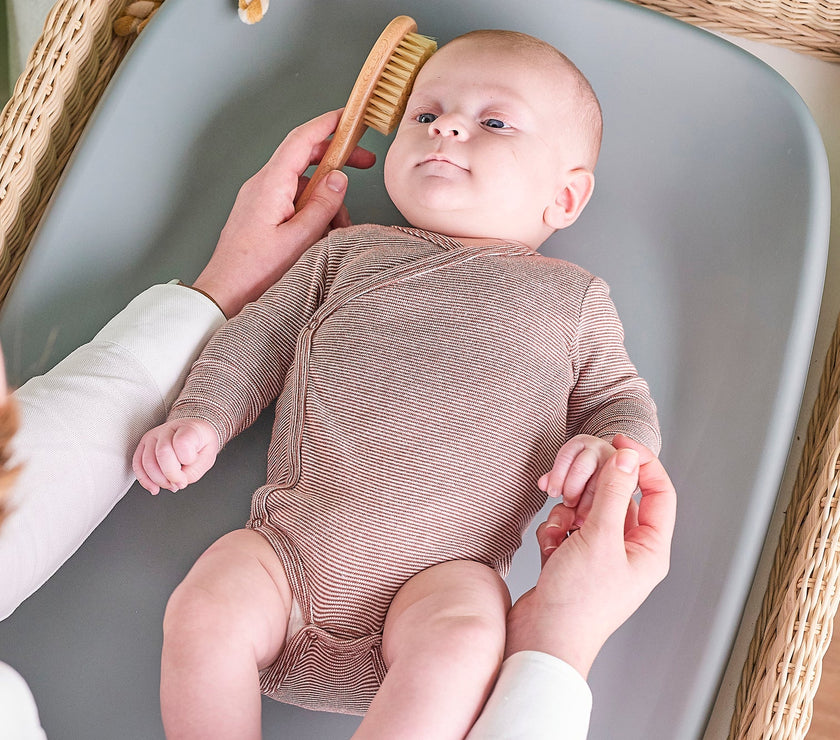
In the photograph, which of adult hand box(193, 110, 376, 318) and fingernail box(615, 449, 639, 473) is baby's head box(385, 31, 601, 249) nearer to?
adult hand box(193, 110, 376, 318)

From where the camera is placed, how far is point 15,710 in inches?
21.0

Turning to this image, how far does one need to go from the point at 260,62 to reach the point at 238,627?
2.68ft

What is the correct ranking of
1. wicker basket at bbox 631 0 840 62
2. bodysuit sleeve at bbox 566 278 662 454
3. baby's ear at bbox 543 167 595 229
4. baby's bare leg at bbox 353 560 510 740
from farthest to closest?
wicker basket at bbox 631 0 840 62 → baby's ear at bbox 543 167 595 229 → bodysuit sleeve at bbox 566 278 662 454 → baby's bare leg at bbox 353 560 510 740

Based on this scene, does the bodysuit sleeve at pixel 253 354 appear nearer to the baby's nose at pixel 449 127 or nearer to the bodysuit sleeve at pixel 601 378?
the baby's nose at pixel 449 127

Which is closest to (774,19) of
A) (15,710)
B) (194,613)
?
(194,613)

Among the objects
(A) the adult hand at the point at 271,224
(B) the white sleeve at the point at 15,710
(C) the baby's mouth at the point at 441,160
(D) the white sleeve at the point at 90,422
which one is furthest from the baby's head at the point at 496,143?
(B) the white sleeve at the point at 15,710

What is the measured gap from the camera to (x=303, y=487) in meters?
0.84

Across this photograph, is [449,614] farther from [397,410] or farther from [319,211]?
[319,211]

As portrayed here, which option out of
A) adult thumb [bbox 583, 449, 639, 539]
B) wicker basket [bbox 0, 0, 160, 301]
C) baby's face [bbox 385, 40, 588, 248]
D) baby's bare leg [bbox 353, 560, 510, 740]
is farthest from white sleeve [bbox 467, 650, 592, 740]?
wicker basket [bbox 0, 0, 160, 301]

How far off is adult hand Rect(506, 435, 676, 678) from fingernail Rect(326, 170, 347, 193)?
0.49 m

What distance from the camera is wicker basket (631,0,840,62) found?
118 cm

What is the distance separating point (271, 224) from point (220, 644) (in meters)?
0.53

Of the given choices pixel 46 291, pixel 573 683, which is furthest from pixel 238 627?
pixel 46 291

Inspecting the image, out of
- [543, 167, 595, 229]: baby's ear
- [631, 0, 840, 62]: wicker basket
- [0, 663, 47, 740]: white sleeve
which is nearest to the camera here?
[0, 663, 47, 740]: white sleeve
